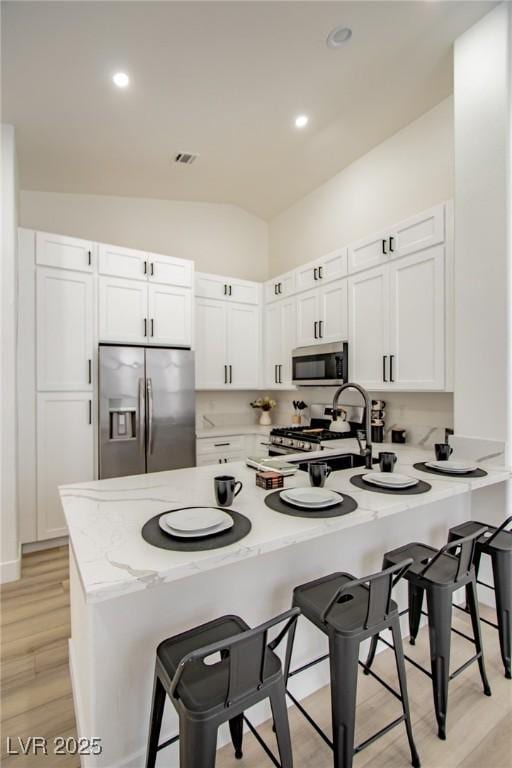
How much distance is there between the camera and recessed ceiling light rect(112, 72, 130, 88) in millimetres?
2334

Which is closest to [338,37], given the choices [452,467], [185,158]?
[185,158]

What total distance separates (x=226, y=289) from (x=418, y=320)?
2.18m

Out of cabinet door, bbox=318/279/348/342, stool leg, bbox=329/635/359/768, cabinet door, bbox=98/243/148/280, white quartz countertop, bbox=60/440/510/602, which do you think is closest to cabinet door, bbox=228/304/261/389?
cabinet door, bbox=318/279/348/342

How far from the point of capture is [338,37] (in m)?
2.24

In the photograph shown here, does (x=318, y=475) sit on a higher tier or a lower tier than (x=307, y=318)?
lower

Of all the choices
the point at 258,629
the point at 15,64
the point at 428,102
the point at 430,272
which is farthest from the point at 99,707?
the point at 428,102

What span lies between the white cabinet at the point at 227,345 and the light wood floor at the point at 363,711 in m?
2.56

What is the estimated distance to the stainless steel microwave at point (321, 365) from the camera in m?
3.31

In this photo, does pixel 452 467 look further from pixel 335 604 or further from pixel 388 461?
pixel 335 604

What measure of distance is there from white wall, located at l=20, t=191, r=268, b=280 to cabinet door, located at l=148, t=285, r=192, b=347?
0.86 m

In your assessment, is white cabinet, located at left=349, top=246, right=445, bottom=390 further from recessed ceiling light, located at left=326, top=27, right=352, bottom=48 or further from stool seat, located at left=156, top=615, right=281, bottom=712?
stool seat, located at left=156, top=615, right=281, bottom=712

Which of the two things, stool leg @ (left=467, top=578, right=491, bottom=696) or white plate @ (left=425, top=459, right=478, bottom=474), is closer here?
stool leg @ (left=467, top=578, right=491, bottom=696)

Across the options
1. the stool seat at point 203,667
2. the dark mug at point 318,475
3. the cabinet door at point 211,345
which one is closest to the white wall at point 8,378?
the cabinet door at point 211,345

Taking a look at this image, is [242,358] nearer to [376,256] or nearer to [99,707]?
[376,256]
